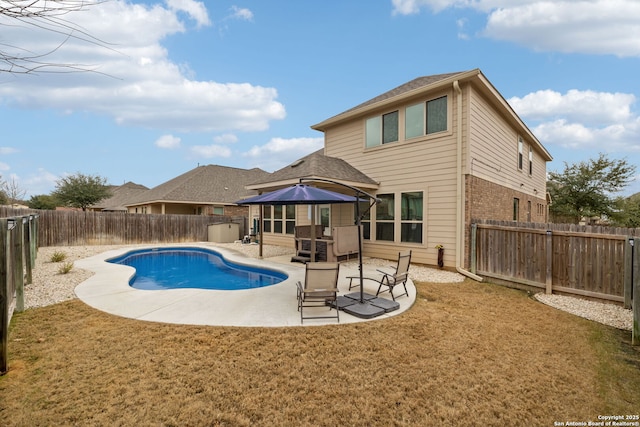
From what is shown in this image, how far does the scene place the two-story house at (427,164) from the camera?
949 cm

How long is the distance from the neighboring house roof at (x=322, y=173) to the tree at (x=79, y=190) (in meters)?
26.7

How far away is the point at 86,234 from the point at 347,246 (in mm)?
15402

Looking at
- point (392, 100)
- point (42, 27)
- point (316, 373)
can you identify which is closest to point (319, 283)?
point (316, 373)

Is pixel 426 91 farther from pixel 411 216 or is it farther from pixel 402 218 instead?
pixel 402 218

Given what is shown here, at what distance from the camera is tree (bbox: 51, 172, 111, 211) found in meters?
30.1

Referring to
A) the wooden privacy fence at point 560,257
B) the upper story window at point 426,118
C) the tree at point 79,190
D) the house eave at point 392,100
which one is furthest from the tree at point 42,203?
the wooden privacy fence at point 560,257

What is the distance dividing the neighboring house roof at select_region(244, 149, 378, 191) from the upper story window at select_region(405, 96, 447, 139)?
2.36 meters

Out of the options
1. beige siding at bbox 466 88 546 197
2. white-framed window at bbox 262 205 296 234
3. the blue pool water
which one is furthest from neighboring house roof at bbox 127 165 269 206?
beige siding at bbox 466 88 546 197

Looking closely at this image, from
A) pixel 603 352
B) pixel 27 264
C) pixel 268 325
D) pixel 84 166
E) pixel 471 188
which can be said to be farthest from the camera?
pixel 84 166

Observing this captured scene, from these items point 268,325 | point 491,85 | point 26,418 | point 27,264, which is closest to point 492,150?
point 491,85

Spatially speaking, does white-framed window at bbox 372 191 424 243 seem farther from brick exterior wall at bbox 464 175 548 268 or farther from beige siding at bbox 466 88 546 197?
beige siding at bbox 466 88 546 197

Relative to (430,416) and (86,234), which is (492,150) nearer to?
(430,416)

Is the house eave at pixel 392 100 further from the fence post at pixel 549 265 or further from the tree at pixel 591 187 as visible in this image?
the tree at pixel 591 187

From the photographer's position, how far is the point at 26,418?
2.65 m
